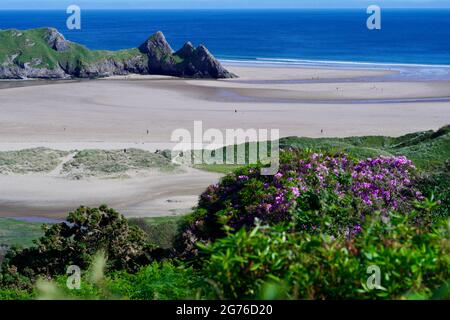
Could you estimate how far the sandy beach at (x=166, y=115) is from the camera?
25.3m

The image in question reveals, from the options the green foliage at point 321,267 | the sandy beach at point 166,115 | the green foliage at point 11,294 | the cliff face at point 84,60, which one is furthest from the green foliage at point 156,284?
the cliff face at point 84,60

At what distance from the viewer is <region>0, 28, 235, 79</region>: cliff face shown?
70.6m

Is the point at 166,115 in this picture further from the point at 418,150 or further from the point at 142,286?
the point at 142,286

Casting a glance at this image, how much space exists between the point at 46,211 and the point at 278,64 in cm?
6439

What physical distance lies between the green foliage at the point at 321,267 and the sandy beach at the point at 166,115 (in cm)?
1687

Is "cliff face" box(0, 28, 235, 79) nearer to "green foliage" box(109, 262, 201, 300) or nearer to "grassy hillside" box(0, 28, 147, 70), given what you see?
"grassy hillside" box(0, 28, 147, 70)

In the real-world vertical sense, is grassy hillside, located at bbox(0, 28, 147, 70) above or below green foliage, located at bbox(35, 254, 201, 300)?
above

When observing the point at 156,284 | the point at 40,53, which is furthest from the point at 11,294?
the point at 40,53

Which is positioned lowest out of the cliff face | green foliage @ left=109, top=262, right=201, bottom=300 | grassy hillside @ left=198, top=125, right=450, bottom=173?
green foliage @ left=109, top=262, right=201, bottom=300

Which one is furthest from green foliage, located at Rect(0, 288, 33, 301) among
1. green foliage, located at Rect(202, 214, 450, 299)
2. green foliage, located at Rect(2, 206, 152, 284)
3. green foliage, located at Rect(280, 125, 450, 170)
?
green foliage, located at Rect(280, 125, 450, 170)

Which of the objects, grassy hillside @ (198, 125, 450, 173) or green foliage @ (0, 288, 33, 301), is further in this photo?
grassy hillside @ (198, 125, 450, 173)

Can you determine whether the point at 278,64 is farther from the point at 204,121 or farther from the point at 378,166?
the point at 378,166
